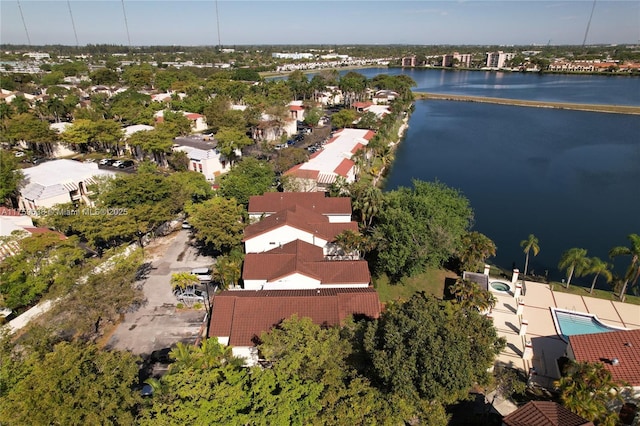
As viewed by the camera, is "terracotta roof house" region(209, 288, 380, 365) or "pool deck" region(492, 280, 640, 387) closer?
"terracotta roof house" region(209, 288, 380, 365)

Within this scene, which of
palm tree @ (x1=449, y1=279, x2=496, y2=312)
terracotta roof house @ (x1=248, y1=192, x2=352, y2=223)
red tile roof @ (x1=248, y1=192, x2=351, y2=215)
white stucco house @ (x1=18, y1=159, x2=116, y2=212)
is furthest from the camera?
white stucco house @ (x1=18, y1=159, x2=116, y2=212)

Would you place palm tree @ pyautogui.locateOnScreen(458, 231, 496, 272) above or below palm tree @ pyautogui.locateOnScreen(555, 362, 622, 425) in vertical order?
below

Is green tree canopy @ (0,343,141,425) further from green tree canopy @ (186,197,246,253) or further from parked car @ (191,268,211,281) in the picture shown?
green tree canopy @ (186,197,246,253)

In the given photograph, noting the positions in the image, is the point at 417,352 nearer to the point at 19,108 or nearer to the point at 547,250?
the point at 547,250

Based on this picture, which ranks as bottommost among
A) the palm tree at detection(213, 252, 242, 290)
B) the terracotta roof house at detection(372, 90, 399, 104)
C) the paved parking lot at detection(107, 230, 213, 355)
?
the paved parking lot at detection(107, 230, 213, 355)

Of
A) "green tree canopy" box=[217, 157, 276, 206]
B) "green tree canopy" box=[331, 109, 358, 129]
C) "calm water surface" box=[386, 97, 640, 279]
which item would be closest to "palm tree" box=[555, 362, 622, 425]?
"calm water surface" box=[386, 97, 640, 279]

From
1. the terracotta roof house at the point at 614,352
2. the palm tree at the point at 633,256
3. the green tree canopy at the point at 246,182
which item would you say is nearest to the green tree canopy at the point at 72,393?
the terracotta roof house at the point at 614,352
